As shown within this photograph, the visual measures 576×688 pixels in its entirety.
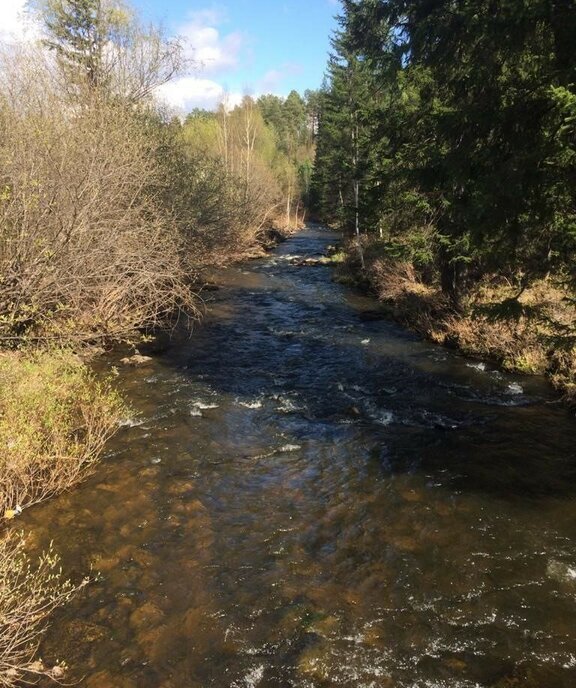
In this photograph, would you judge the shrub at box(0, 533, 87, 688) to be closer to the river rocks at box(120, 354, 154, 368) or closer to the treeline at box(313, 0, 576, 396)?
the treeline at box(313, 0, 576, 396)

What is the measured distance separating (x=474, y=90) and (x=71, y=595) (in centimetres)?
984

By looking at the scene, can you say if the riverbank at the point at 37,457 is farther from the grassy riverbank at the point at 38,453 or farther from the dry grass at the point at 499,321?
the dry grass at the point at 499,321

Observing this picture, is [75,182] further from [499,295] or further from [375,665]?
[499,295]

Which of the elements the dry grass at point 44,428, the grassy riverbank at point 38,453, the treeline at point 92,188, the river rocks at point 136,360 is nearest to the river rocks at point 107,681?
the grassy riverbank at point 38,453

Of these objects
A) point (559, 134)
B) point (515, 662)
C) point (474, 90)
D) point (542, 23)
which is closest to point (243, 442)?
point (515, 662)

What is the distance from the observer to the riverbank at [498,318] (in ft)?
27.7

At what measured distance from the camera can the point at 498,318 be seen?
808 centimetres

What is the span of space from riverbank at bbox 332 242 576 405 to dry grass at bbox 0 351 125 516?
7.00 metres

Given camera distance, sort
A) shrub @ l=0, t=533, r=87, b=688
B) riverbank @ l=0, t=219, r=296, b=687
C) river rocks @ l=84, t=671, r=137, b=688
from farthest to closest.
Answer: riverbank @ l=0, t=219, r=296, b=687 < river rocks @ l=84, t=671, r=137, b=688 < shrub @ l=0, t=533, r=87, b=688

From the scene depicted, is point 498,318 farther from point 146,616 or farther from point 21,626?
point 21,626

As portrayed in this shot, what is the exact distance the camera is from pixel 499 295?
16.4 metres

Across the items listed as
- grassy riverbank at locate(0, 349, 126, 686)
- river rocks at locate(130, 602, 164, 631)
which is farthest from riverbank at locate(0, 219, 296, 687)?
river rocks at locate(130, 602, 164, 631)

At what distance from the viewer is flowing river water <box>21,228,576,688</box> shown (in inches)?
196

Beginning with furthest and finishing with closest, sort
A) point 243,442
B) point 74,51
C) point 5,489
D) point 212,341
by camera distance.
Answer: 1. point 74,51
2. point 212,341
3. point 243,442
4. point 5,489
